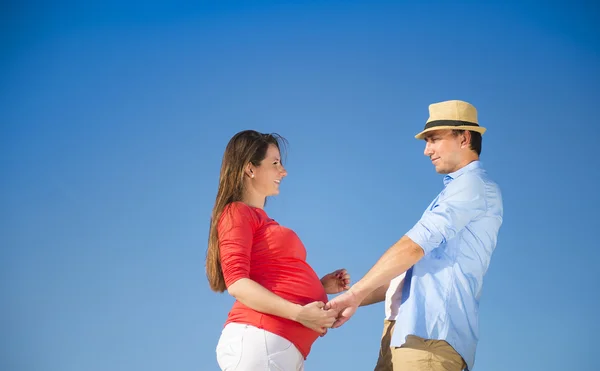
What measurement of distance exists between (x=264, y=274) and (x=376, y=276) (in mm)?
434

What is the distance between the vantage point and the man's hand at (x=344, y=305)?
8.12ft

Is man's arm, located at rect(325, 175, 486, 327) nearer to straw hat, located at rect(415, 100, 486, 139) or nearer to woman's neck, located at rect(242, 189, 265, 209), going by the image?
straw hat, located at rect(415, 100, 486, 139)

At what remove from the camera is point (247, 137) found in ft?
8.90

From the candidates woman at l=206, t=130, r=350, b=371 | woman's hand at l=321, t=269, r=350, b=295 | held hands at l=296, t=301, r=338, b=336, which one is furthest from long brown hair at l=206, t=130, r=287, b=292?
woman's hand at l=321, t=269, r=350, b=295

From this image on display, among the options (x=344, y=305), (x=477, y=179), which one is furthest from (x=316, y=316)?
(x=477, y=179)

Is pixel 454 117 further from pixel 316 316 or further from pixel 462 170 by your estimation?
pixel 316 316

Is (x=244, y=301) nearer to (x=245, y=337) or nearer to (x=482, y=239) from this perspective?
(x=245, y=337)

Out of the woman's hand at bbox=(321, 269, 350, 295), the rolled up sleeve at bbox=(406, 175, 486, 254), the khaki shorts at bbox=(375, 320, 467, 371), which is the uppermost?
the rolled up sleeve at bbox=(406, 175, 486, 254)

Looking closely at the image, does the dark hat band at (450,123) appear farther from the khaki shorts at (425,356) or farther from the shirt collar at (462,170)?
the khaki shorts at (425,356)

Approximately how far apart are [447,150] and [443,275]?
0.55 meters

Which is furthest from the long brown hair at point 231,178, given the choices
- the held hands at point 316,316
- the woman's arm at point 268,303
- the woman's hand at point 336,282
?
the woman's hand at point 336,282

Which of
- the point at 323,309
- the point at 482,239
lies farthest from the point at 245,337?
the point at 482,239

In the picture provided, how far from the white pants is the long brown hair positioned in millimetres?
282

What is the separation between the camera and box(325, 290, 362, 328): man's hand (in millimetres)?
2475
